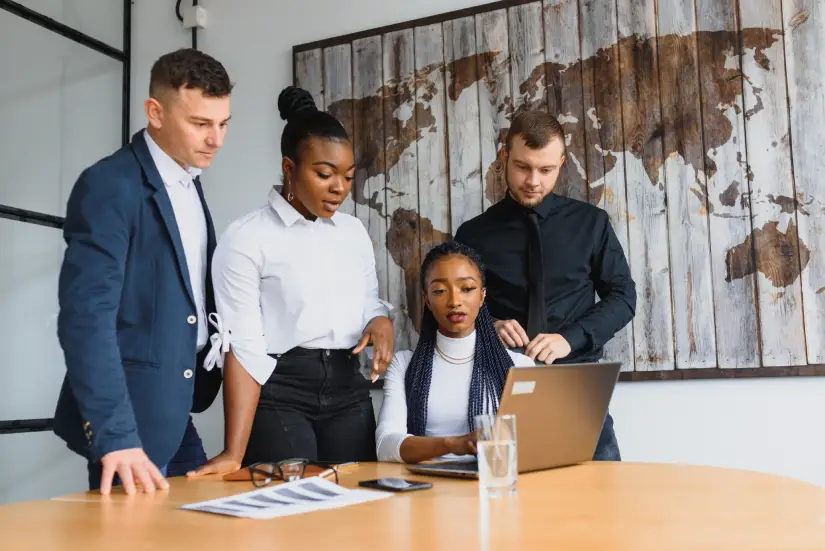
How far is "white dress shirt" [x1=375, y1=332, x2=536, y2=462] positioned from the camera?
→ 6.54ft

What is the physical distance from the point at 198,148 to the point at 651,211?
154 centimetres

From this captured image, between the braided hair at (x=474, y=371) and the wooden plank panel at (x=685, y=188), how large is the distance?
0.78 m

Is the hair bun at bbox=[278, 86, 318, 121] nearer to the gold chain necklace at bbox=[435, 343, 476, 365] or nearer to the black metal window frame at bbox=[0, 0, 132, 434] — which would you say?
the gold chain necklace at bbox=[435, 343, 476, 365]

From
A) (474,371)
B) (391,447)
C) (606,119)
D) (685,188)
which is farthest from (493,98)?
(391,447)

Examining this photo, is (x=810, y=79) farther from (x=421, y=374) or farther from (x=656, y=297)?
(x=421, y=374)

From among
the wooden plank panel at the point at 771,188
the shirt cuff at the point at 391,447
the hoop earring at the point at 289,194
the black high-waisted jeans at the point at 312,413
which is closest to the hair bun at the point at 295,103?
the hoop earring at the point at 289,194

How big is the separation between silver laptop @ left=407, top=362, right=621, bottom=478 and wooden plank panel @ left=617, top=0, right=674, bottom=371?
3.56 feet

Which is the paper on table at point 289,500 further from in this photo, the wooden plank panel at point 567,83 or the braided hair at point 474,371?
the wooden plank panel at point 567,83

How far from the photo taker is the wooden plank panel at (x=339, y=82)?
10.5 feet

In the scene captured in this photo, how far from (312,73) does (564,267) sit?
1453mm

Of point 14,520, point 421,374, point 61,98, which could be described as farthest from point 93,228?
point 61,98

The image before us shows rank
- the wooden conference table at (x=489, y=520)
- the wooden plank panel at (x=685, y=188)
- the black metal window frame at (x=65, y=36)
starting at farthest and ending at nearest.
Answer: the black metal window frame at (x=65, y=36) → the wooden plank panel at (x=685, y=188) → the wooden conference table at (x=489, y=520)

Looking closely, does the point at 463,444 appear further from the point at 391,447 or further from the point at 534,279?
the point at 534,279

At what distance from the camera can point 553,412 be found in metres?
1.51
